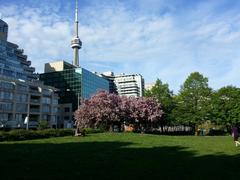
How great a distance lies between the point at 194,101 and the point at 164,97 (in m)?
7.83

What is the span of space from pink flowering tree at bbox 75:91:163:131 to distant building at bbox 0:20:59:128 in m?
41.1

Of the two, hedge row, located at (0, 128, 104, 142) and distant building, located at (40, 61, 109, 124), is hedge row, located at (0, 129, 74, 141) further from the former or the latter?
distant building, located at (40, 61, 109, 124)

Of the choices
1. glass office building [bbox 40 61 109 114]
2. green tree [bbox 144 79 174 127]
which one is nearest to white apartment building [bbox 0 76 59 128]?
glass office building [bbox 40 61 109 114]

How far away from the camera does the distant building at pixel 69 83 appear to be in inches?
5827

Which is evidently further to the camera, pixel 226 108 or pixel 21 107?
pixel 21 107

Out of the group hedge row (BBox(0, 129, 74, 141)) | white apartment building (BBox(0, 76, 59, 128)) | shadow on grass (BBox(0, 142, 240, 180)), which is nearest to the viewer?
shadow on grass (BBox(0, 142, 240, 180))

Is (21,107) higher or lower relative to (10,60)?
lower

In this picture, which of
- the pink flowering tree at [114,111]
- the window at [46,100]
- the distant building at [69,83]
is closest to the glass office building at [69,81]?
the distant building at [69,83]

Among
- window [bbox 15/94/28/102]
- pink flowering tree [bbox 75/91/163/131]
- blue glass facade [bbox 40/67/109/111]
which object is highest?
blue glass facade [bbox 40/67/109/111]

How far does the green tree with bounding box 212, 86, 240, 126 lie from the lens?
232ft

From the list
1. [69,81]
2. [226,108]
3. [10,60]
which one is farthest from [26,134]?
[69,81]

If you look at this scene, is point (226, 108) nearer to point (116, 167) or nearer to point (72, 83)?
point (116, 167)

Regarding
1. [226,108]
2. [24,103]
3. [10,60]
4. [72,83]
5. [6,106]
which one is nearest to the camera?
[226,108]

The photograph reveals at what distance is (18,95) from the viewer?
109 m
